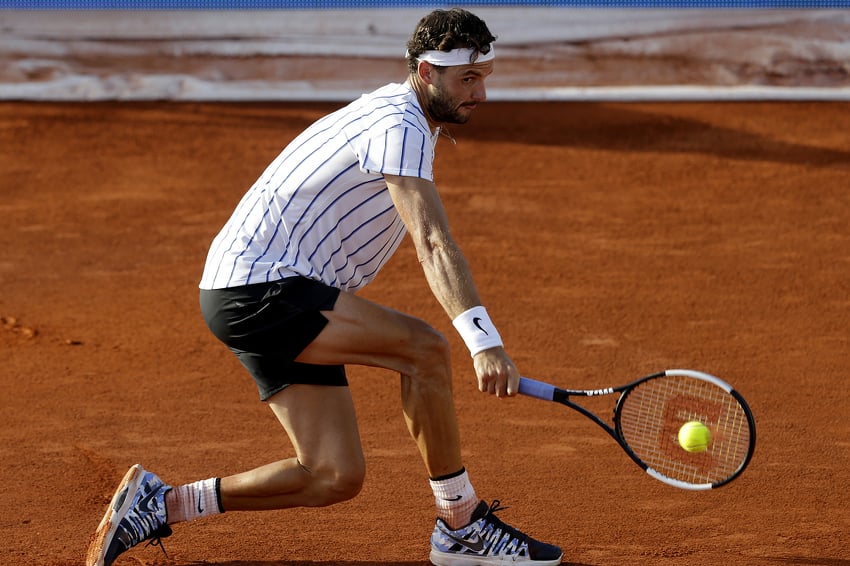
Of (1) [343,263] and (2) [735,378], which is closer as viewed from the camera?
(1) [343,263]

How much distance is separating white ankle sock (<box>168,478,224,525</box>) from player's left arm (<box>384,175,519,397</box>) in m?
1.13

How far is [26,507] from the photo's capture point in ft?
15.0

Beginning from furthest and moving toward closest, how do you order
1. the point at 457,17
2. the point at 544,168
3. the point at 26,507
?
the point at 544,168
the point at 26,507
the point at 457,17

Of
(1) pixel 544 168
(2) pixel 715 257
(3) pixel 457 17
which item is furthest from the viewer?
(1) pixel 544 168

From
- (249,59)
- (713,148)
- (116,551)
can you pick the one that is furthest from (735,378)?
(249,59)

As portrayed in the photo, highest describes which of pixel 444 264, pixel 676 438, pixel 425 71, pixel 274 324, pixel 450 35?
pixel 450 35

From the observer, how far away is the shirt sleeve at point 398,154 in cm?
355

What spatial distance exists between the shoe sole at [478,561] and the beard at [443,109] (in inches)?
59.6

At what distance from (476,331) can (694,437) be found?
1.02 meters

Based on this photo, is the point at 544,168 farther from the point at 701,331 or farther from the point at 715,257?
the point at 701,331

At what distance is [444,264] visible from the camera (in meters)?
3.52

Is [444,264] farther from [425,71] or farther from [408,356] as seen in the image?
[425,71]

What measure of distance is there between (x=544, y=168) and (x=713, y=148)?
141 centimetres

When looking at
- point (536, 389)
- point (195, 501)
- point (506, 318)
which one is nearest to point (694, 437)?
point (536, 389)
